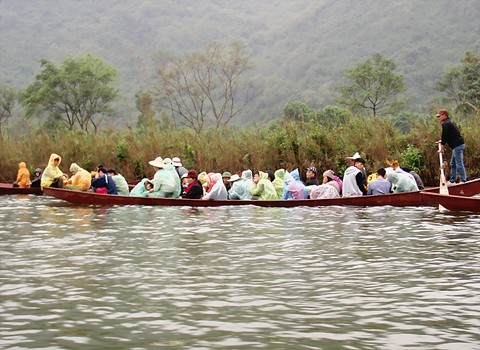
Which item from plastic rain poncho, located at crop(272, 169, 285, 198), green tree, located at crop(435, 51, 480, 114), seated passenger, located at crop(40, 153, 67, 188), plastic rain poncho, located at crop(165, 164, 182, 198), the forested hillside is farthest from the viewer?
the forested hillside

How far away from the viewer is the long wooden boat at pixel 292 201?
17.2 meters

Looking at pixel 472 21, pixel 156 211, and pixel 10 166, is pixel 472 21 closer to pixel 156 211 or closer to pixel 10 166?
pixel 10 166

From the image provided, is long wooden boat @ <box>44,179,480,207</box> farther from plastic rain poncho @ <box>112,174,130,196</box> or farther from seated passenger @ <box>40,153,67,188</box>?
seated passenger @ <box>40,153,67,188</box>

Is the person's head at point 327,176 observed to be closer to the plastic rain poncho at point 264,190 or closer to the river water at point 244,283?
the plastic rain poncho at point 264,190

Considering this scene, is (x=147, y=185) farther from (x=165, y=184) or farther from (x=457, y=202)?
(x=457, y=202)

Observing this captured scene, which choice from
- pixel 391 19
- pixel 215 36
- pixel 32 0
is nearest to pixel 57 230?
pixel 391 19

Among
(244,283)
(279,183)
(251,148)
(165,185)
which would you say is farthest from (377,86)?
(244,283)

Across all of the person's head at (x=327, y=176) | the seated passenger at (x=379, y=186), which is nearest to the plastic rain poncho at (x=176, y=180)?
the person's head at (x=327, y=176)

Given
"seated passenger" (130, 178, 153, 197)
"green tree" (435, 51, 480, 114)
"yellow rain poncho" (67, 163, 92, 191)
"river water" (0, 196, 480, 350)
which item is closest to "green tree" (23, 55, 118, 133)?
"green tree" (435, 51, 480, 114)

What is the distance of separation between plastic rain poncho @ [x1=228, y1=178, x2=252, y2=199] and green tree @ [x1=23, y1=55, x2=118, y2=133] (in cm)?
4949

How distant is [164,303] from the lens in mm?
8352

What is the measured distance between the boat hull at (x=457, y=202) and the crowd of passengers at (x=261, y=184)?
2410 millimetres

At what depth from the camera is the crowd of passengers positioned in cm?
1833

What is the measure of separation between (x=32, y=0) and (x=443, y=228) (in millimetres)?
148056
